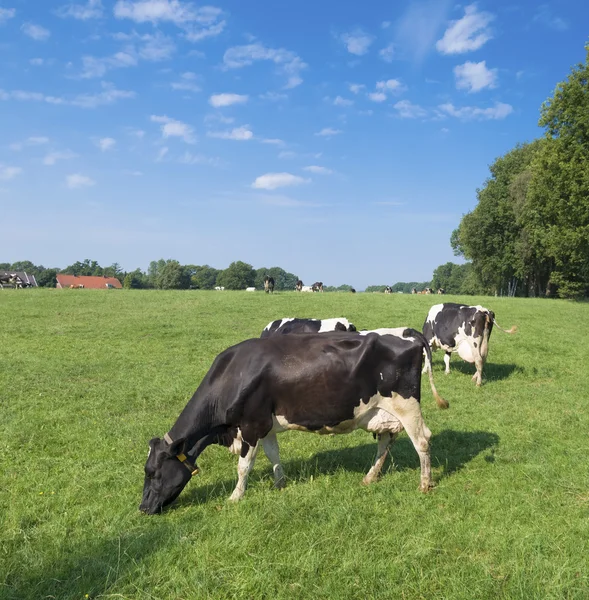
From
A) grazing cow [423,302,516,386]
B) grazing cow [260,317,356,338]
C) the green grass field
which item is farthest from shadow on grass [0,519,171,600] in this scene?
grazing cow [423,302,516,386]

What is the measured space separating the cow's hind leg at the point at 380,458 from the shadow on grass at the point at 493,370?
26.5ft

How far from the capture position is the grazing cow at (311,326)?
1241cm

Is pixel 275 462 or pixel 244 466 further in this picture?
pixel 275 462

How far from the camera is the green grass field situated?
4.35 metres

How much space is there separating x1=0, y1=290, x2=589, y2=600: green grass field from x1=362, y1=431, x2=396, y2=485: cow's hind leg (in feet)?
0.48

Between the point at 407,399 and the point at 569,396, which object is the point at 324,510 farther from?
the point at 569,396

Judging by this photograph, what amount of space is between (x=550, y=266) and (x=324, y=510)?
55.4 metres

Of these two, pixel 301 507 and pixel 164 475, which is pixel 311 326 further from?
pixel 164 475

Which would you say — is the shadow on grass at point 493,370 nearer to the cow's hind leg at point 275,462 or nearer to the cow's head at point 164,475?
the cow's hind leg at point 275,462

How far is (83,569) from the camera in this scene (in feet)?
14.7

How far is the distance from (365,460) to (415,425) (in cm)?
148

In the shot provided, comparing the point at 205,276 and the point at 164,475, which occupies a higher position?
the point at 205,276

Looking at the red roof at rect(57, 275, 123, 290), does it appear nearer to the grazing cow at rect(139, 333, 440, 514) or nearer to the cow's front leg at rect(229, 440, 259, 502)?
the grazing cow at rect(139, 333, 440, 514)

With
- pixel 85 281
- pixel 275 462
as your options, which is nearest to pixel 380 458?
pixel 275 462
